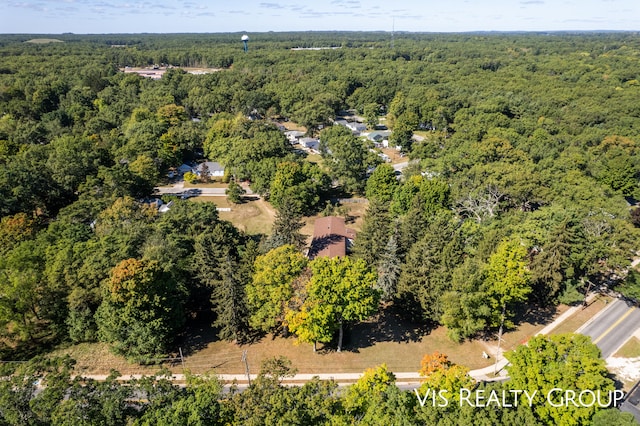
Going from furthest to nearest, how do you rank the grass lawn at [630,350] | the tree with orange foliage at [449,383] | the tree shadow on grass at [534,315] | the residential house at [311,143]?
1. the residential house at [311,143]
2. the tree shadow on grass at [534,315]
3. the grass lawn at [630,350]
4. the tree with orange foliage at [449,383]

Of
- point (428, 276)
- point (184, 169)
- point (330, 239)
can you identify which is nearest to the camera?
point (428, 276)

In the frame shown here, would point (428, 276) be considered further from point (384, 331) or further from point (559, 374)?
point (559, 374)

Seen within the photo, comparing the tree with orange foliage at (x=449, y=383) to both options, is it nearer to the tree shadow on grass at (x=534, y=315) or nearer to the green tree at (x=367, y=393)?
the green tree at (x=367, y=393)

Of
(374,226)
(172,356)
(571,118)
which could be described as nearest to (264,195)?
(374,226)

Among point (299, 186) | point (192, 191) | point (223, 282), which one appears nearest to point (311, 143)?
point (192, 191)

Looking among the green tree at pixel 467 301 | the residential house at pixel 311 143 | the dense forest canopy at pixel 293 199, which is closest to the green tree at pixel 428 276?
the dense forest canopy at pixel 293 199

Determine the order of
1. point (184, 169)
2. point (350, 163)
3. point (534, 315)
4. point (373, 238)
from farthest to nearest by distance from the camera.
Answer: point (184, 169)
point (350, 163)
point (373, 238)
point (534, 315)

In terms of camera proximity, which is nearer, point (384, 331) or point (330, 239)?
point (384, 331)
